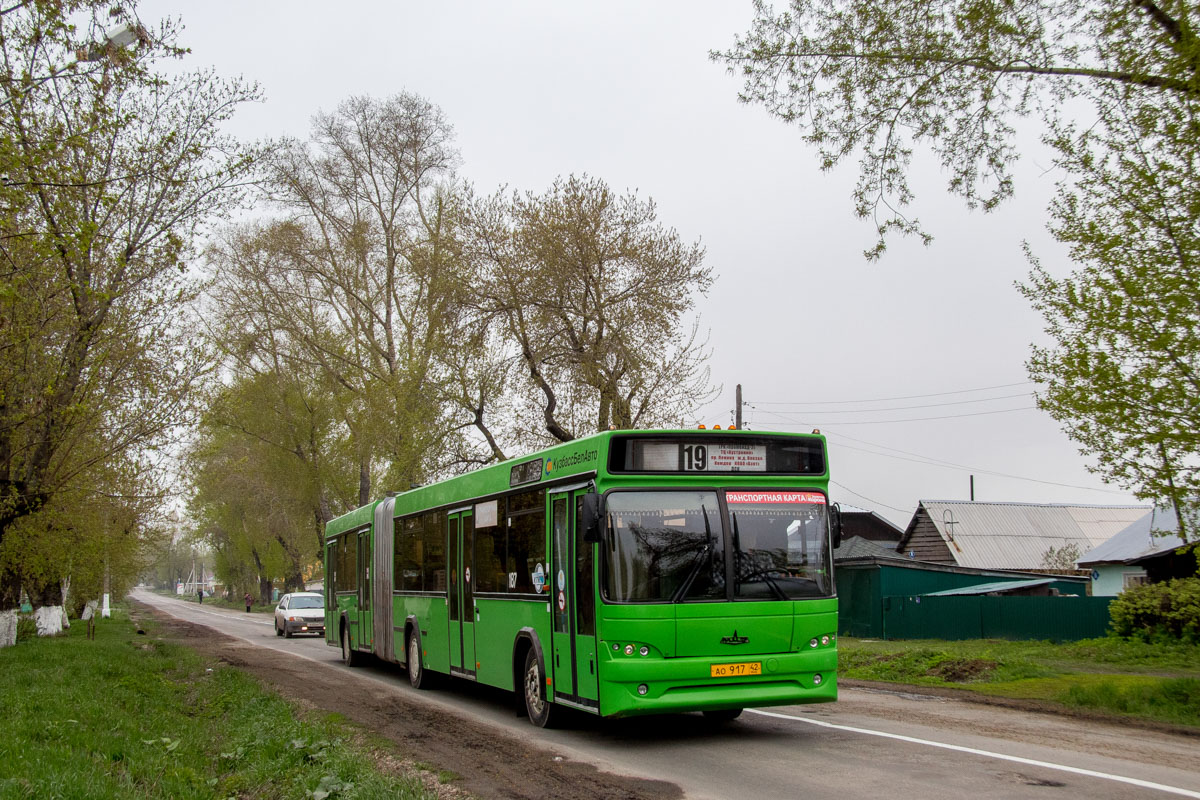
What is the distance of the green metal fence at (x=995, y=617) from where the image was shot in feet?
96.4

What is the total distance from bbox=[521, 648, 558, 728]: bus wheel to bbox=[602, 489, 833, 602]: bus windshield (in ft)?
7.31

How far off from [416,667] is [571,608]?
7.31 meters

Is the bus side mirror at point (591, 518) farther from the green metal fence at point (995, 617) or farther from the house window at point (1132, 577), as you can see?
the house window at point (1132, 577)

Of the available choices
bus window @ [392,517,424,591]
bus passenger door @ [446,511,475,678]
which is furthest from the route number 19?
bus window @ [392,517,424,591]

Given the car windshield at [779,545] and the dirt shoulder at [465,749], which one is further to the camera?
the car windshield at [779,545]

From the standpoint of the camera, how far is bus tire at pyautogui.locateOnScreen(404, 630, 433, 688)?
55.9 ft

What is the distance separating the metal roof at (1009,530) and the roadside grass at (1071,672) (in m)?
26.1

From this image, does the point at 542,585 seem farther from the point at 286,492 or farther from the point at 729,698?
the point at 286,492

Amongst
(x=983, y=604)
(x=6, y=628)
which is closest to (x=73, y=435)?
(x=6, y=628)

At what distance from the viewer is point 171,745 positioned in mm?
10039

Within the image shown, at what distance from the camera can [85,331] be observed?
17625 millimetres

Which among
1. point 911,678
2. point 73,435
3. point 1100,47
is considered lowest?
point 911,678

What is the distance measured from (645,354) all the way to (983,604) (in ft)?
39.2

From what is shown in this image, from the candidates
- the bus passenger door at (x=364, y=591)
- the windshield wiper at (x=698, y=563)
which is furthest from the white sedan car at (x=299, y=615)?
the windshield wiper at (x=698, y=563)
